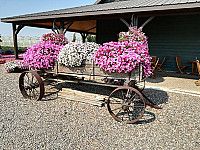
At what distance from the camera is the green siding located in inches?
295

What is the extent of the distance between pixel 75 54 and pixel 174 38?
6.32 metres

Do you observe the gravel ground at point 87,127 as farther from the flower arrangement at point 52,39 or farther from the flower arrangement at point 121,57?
the flower arrangement at point 52,39

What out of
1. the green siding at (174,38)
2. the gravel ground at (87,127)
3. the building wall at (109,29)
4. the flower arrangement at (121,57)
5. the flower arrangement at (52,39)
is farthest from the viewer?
the building wall at (109,29)

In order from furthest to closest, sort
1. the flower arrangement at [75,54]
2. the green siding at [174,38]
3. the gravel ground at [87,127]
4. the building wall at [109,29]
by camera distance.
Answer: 1. the building wall at [109,29]
2. the green siding at [174,38]
3. the flower arrangement at [75,54]
4. the gravel ground at [87,127]

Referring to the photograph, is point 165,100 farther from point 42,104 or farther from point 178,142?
point 42,104

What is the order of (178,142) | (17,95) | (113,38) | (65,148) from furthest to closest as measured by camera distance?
1. (113,38)
2. (17,95)
3. (178,142)
4. (65,148)

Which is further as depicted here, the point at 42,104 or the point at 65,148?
the point at 42,104

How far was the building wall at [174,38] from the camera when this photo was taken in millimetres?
7496

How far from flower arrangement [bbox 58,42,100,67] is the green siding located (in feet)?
18.7

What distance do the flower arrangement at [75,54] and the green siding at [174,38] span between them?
5.71 m

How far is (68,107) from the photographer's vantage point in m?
3.41

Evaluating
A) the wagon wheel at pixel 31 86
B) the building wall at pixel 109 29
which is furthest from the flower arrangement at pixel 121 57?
the building wall at pixel 109 29

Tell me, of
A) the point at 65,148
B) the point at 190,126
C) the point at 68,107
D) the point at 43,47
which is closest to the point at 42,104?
the point at 68,107

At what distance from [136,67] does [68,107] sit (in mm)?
1630
